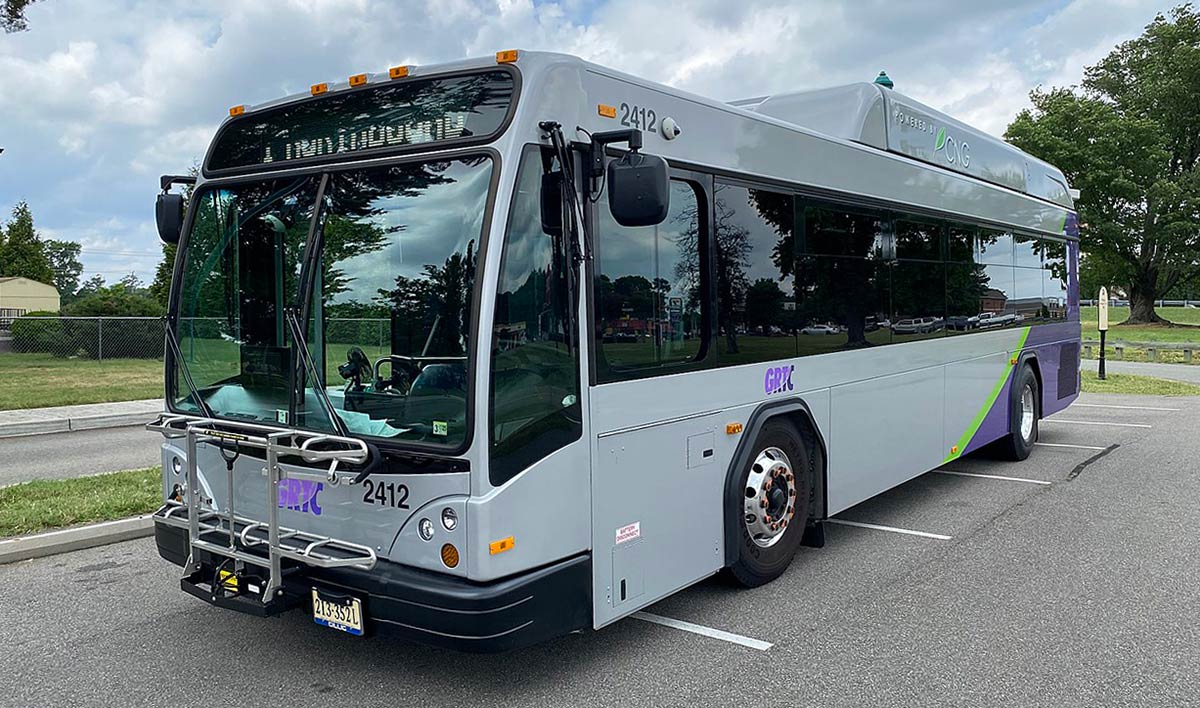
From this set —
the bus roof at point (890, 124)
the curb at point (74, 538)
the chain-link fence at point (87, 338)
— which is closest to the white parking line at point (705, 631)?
the bus roof at point (890, 124)

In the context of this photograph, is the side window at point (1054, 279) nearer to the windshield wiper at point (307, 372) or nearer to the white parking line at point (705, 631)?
the white parking line at point (705, 631)

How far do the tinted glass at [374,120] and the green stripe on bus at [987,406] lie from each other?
5812mm

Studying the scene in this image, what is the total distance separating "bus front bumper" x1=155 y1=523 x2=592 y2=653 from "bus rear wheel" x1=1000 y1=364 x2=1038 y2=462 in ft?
23.5

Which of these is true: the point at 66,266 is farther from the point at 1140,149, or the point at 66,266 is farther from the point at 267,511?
the point at 267,511

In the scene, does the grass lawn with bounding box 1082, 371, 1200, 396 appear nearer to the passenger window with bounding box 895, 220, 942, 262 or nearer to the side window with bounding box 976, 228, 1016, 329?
the side window with bounding box 976, 228, 1016, 329

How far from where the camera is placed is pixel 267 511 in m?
4.35

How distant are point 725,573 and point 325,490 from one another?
2.53 m

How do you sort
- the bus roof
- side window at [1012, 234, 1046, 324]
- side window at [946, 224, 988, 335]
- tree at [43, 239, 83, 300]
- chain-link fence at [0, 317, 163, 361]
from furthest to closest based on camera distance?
tree at [43, 239, 83, 300], chain-link fence at [0, 317, 163, 361], side window at [1012, 234, 1046, 324], side window at [946, 224, 988, 335], the bus roof

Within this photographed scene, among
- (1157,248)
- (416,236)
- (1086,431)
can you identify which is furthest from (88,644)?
(1157,248)

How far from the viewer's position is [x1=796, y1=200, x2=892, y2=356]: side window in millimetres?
6012

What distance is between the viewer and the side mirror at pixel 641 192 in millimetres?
3914

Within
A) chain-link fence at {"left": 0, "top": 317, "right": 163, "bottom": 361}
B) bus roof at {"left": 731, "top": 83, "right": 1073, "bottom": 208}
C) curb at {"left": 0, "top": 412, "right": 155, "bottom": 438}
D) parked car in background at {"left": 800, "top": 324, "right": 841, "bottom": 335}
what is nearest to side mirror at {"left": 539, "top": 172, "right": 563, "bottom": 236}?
parked car in background at {"left": 800, "top": 324, "right": 841, "bottom": 335}

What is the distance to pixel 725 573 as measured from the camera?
555cm

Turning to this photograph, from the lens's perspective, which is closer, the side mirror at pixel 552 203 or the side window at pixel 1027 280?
the side mirror at pixel 552 203
